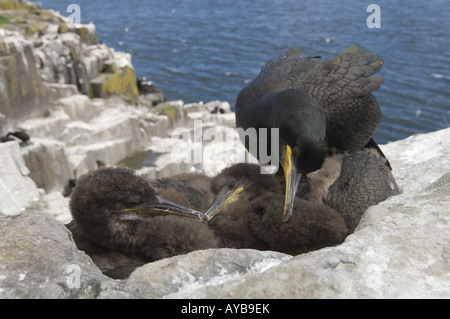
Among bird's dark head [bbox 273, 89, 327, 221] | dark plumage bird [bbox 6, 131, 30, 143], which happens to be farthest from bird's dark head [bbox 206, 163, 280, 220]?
dark plumage bird [bbox 6, 131, 30, 143]

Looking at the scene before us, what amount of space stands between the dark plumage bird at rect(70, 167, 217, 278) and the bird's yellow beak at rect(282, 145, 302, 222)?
480 mm

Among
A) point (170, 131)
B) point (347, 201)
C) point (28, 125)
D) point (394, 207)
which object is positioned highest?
point (394, 207)

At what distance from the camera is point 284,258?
2414 millimetres

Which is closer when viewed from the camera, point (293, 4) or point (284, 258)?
point (284, 258)

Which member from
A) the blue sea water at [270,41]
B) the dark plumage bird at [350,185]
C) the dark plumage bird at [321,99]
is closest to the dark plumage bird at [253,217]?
the dark plumage bird at [350,185]

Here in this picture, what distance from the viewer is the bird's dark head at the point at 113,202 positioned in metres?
3.03

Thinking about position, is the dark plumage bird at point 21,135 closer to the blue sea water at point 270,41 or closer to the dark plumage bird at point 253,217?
the dark plumage bird at point 253,217

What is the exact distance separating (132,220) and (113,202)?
0.16 metres

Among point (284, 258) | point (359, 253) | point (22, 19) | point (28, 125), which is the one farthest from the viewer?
point (22, 19)

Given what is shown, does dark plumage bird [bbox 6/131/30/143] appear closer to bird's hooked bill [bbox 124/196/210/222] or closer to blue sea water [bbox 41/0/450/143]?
bird's hooked bill [bbox 124/196/210/222]

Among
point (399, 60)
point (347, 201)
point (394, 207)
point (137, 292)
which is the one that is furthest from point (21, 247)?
point (399, 60)

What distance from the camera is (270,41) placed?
30734 millimetres

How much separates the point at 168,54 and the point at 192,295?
3013 centimetres

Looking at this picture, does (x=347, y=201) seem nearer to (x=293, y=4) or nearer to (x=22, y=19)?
(x=22, y=19)
